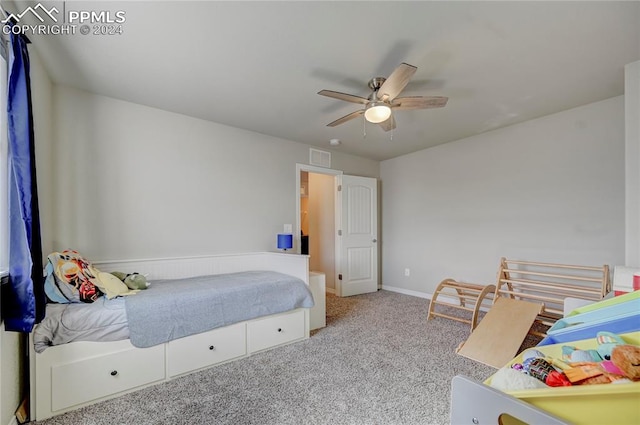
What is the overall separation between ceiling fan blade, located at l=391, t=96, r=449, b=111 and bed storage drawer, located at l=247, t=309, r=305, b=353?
6.97 ft

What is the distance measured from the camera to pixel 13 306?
59.4 inches

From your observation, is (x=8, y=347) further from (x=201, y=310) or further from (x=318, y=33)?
(x=318, y=33)

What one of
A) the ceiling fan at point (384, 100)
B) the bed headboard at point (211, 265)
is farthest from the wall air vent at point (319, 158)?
the ceiling fan at point (384, 100)

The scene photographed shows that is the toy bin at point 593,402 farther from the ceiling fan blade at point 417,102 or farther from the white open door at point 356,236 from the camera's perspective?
the white open door at point 356,236

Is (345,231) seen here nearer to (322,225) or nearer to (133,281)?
(322,225)

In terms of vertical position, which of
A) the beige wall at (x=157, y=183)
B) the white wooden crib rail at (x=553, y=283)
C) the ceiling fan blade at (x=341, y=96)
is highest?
the ceiling fan blade at (x=341, y=96)

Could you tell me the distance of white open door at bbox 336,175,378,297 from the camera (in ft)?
14.8

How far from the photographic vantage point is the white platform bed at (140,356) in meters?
1.70

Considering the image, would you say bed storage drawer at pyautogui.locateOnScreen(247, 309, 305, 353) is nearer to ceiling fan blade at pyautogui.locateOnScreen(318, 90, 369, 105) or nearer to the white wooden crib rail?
ceiling fan blade at pyautogui.locateOnScreen(318, 90, 369, 105)

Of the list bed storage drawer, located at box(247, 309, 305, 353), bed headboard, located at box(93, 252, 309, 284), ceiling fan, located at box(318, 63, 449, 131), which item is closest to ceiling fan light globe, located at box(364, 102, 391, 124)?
ceiling fan, located at box(318, 63, 449, 131)

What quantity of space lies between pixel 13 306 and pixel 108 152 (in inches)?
63.3

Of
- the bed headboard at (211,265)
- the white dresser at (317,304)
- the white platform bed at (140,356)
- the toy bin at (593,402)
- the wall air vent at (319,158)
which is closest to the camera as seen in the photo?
the toy bin at (593,402)

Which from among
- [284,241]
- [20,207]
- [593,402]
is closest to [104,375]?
[20,207]

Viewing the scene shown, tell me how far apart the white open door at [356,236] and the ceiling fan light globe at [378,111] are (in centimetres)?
233
